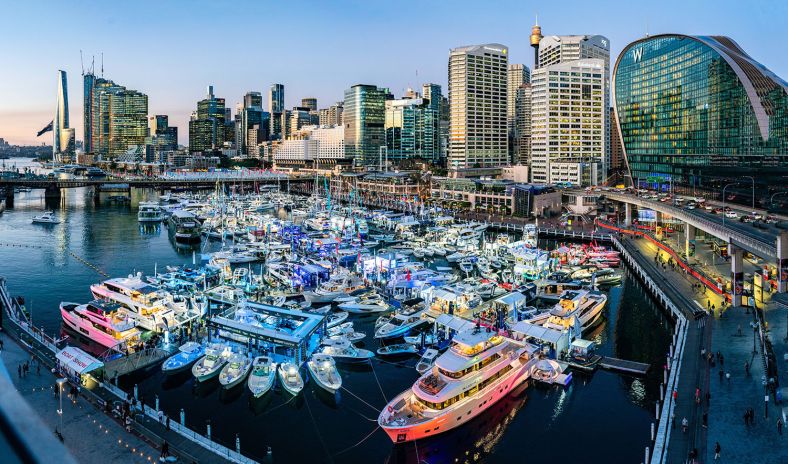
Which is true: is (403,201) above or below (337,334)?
above

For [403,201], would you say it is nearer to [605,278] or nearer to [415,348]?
[605,278]

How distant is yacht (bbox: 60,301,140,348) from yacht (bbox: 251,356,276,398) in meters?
10.3

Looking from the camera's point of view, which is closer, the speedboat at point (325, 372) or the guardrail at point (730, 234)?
the speedboat at point (325, 372)

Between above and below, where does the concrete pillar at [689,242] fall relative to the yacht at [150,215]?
below

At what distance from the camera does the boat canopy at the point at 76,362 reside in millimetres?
30078

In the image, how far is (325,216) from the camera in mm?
94375

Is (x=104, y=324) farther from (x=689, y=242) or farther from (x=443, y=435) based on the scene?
(x=689, y=242)

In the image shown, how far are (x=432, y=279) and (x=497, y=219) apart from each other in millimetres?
46524

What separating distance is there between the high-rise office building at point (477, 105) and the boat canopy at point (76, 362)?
135983 mm

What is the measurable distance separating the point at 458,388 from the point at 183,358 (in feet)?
55.3

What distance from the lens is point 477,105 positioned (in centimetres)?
16262

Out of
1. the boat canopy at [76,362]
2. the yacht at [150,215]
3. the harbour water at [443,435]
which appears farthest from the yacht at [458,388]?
the yacht at [150,215]

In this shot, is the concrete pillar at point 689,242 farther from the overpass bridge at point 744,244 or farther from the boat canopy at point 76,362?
the boat canopy at point 76,362

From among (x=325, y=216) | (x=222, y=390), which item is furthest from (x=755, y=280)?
(x=325, y=216)
